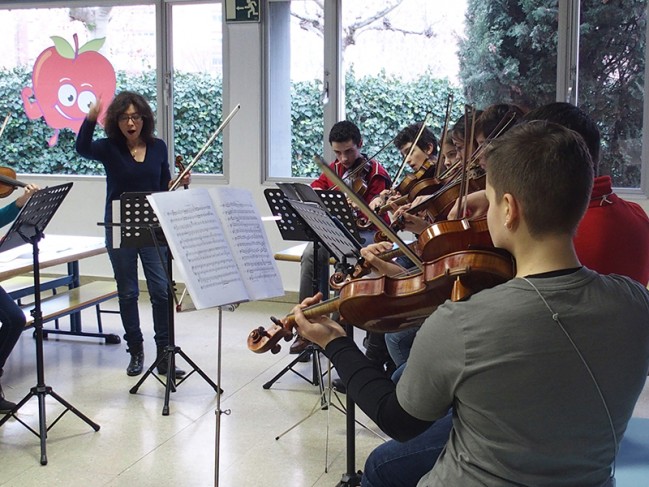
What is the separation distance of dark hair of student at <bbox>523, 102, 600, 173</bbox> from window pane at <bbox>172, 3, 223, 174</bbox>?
4101mm

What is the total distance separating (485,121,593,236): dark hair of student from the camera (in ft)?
4.17

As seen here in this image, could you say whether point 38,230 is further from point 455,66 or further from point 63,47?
point 63,47

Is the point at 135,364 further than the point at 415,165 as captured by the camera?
No

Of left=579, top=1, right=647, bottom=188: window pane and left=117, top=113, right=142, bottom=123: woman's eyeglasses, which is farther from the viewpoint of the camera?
left=579, top=1, right=647, bottom=188: window pane

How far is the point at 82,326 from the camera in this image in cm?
502

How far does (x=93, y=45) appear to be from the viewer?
6055 millimetres

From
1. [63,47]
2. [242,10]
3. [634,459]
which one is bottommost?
[634,459]

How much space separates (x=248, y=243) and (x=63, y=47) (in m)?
4.33

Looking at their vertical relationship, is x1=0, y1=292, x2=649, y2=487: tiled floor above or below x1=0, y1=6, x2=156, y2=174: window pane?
below

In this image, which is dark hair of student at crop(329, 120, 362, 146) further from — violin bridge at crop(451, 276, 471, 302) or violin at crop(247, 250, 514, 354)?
violin bridge at crop(451, 276, 471, 302)

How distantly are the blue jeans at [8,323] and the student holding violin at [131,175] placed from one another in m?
0.61

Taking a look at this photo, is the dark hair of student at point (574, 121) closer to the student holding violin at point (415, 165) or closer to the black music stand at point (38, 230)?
the student holding violin at point (415, 165)

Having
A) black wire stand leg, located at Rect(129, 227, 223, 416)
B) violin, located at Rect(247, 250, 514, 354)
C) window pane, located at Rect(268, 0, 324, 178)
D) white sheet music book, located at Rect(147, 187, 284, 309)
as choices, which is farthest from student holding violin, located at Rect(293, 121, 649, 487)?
window pane, located at Rect(268, 0, 324, 178)

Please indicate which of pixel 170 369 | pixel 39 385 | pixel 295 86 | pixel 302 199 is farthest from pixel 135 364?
pixel 295 86
